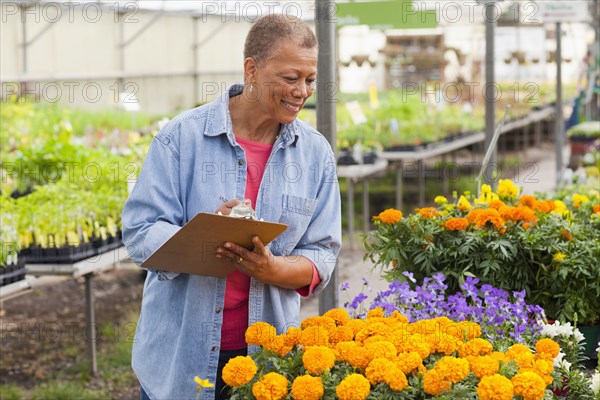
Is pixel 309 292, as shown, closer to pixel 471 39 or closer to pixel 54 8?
pixel 54 8

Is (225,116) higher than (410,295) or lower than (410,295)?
higher

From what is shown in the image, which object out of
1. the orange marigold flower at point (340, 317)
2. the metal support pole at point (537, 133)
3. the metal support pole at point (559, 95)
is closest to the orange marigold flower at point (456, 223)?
the orange marigold flower at point (340, 317)

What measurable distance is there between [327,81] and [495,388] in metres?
1.33

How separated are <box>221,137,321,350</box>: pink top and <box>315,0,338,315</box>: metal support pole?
2.29 ft

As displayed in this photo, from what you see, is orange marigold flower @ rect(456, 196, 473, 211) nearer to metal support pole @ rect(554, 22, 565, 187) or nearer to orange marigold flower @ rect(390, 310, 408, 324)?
orange marigold flower @ rect(390, 310, 408, 324)

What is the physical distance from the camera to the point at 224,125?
2002 mm

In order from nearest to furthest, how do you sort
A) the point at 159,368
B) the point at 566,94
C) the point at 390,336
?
the point at 390,336 < the point at 159,368 < the point at 566,94

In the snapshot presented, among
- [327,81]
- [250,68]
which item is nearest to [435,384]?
[250,68]

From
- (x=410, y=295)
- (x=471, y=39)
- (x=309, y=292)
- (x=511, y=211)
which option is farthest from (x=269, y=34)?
(x=471, y=39)

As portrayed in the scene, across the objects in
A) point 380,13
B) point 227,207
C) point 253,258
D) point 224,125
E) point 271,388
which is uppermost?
point 380,13

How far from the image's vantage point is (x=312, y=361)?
68.9 inches

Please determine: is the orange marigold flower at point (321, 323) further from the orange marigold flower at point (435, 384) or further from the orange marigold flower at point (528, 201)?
the orange marigold flower at point (528, 201)

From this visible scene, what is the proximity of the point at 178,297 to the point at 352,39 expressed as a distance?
15.7 meters

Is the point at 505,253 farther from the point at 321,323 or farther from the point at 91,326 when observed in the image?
the point at 91,326
